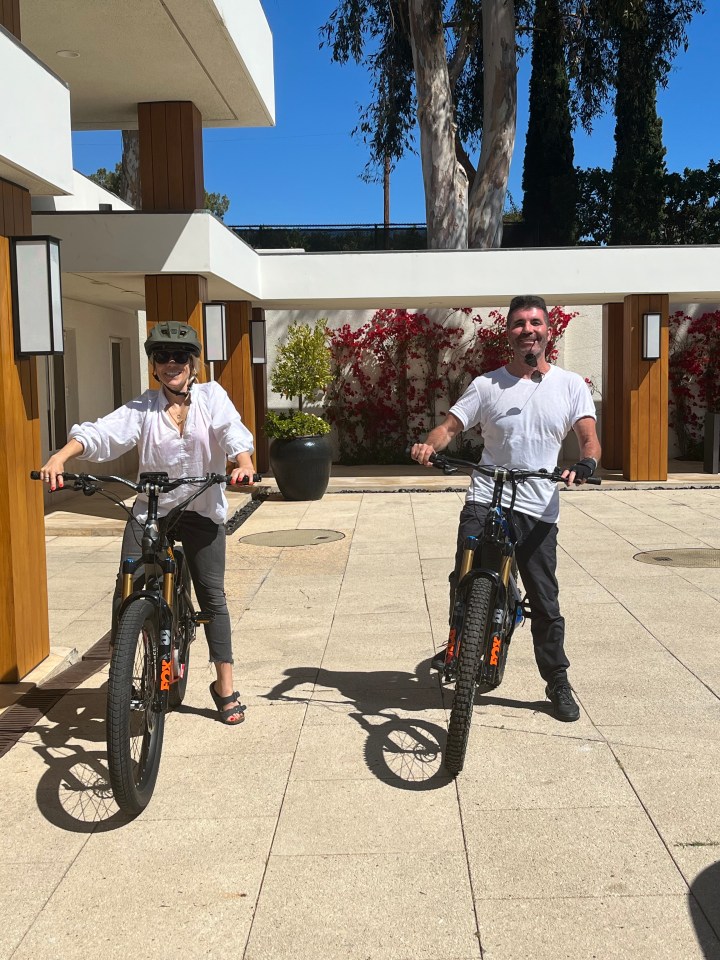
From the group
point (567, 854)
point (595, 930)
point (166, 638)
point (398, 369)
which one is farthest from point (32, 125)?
point (398, 369)

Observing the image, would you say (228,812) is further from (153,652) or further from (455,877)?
(455,877)

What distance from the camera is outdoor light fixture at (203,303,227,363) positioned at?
11.9 m

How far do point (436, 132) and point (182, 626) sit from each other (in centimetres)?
1861

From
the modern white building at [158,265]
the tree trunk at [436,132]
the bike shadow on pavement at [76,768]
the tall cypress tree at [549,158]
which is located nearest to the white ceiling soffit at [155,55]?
the modern white building at [158,265]

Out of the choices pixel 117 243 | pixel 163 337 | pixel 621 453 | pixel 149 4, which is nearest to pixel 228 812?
pixel 163 337

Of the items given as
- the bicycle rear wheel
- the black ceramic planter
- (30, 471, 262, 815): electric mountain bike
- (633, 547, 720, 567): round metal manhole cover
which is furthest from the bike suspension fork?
the black ceramic planter

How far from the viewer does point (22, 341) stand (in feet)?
16.1

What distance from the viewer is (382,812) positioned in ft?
11.3

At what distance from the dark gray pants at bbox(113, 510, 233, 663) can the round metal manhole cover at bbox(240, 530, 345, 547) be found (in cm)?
497

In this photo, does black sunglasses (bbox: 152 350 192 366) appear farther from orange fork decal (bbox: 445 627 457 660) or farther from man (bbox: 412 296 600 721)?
orange fork decal (bbox: 445 627 457 660)

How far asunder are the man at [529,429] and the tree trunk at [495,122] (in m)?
18.2

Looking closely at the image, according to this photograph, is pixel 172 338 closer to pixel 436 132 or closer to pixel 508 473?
pixel 508 473

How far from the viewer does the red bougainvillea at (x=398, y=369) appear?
18.1 meters

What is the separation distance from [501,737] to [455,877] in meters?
1.22
